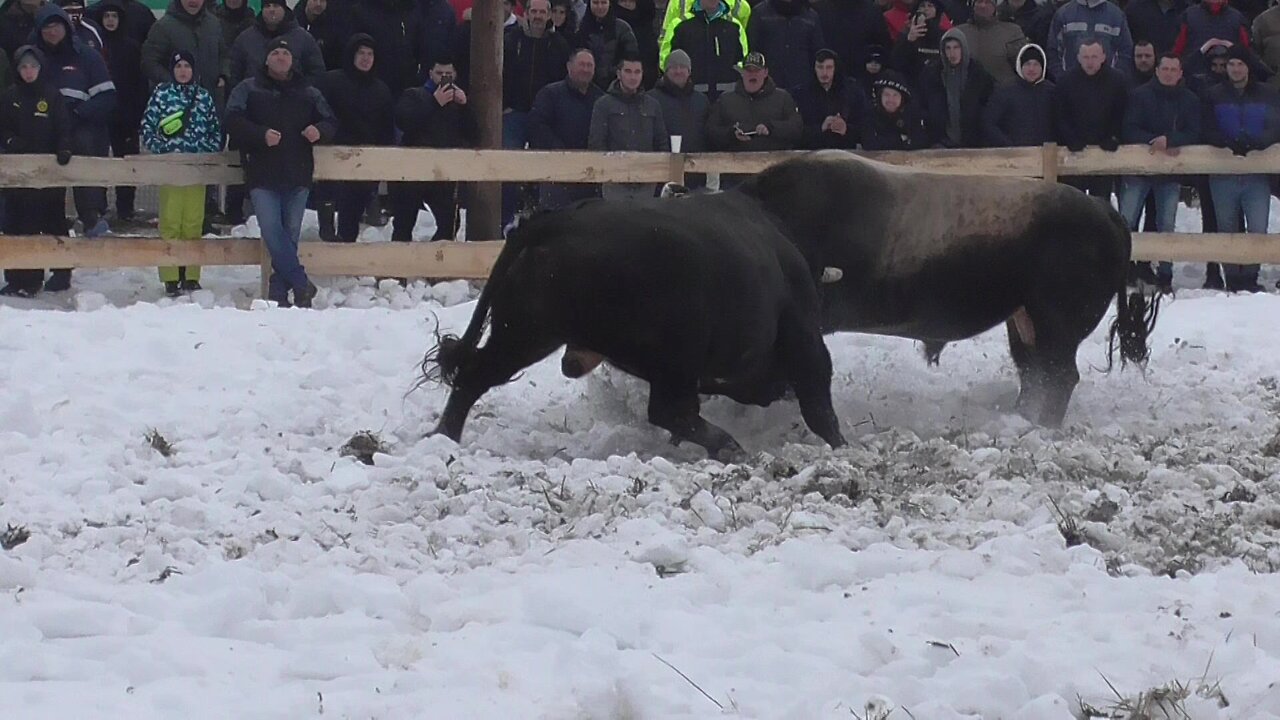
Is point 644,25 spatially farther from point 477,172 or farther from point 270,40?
point 270,40

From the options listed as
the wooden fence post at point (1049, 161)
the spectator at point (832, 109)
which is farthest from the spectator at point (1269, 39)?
the spectator at point (832, 109)

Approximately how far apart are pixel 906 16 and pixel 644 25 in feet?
6.31

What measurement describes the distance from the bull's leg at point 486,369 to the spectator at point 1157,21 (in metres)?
7.37

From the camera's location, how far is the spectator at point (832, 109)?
38.9 feet

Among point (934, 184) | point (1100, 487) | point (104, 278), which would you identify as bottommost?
point (104, 278)

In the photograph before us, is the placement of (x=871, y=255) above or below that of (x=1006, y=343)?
above

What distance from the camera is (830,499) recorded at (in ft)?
18.6

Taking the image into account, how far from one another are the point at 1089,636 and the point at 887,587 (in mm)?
598

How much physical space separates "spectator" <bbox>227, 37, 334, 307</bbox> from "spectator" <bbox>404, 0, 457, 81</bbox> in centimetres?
126

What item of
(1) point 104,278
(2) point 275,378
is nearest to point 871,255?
(2) point 275,378

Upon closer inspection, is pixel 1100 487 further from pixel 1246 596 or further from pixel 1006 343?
pixel 1006 343

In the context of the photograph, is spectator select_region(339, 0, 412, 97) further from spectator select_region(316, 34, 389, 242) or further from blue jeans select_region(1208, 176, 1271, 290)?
blue jeans select_region(1208, 176, 1271, 290)

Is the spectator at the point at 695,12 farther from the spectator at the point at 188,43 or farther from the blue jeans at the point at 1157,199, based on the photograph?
the spectator at the point at 188,43

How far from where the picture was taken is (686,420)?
6.72m
